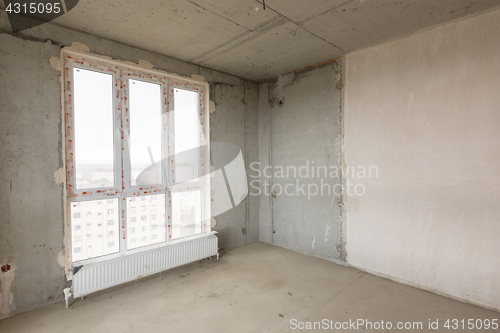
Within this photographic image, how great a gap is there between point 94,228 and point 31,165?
3.19 feet

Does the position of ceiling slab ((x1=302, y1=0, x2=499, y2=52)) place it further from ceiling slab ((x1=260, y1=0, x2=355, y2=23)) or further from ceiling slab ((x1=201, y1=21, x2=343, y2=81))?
ceiling slab ((x1=201, y1=21, x2=343, y2=81))

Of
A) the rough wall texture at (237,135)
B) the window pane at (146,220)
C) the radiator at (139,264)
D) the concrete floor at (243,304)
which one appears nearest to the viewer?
the concrete floor at (243,304)

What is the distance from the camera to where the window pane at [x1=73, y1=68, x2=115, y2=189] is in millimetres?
2992

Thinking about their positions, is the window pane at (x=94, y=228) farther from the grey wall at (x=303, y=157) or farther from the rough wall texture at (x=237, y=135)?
the grey wall at (x=303, y=157)

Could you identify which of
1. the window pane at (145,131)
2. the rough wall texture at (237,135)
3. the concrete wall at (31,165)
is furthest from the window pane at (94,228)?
the rough wall texture at (237,135)

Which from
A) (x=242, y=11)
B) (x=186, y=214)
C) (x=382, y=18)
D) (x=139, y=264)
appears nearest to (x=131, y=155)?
(x=186, y=214)

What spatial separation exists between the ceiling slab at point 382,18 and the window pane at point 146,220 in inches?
119

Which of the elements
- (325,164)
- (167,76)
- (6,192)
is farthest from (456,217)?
(6,192)

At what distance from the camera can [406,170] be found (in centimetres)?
316

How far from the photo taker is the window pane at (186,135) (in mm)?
3852

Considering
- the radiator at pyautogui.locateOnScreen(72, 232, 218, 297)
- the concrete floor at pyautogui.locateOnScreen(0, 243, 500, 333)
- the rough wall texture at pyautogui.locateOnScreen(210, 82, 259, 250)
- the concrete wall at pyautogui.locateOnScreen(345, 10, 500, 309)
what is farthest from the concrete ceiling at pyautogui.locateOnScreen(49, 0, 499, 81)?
the concrete floor at pyautogui.locateOnScreen(0, 243, 500, 333)

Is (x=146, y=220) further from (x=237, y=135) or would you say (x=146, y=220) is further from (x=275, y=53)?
(x=275, y=53)

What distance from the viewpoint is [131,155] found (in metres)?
3.38

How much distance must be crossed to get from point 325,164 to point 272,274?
186cm
